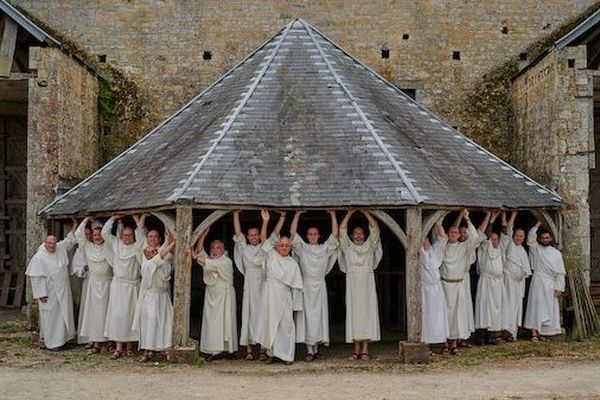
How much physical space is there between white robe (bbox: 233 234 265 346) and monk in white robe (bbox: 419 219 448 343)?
2026 millimetres

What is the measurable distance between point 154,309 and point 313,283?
196cm

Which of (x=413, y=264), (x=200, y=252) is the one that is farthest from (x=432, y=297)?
(x=200, y=252)

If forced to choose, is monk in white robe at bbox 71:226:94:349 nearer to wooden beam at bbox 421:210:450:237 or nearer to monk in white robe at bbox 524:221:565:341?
wooden beam at bbox 421:210:450:237

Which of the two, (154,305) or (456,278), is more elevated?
(456,278)

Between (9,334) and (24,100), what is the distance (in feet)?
16.3

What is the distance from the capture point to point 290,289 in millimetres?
9258

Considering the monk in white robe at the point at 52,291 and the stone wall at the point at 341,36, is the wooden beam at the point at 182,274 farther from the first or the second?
the stone wall at the point at 341,36

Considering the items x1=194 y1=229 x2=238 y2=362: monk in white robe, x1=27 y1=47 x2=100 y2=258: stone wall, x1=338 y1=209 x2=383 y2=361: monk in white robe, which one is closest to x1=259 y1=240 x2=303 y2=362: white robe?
x1=194 y1=229 x2=238 y2=362: monk in white robe

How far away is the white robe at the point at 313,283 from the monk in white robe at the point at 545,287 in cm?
314

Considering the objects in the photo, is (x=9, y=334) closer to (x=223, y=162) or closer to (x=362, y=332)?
(x=223, y=162)

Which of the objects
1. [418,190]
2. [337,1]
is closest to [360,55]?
[337,1]

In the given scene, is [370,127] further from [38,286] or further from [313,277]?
[38,286]

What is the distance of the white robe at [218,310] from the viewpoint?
30.6 ft

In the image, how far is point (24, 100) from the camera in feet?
46.4
